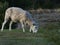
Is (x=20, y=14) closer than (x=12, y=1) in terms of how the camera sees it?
Yes

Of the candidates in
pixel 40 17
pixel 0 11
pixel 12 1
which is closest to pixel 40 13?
pixel 40 17

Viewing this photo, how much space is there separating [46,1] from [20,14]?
23.5m

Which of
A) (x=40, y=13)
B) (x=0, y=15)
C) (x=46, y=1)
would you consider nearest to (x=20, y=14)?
(x=0, y=15)

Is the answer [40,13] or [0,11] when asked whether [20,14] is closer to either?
[0,11]

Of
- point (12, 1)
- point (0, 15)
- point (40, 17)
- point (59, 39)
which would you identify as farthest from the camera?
point (40, 17)

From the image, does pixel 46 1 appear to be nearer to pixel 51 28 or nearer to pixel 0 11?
pixel 0 11

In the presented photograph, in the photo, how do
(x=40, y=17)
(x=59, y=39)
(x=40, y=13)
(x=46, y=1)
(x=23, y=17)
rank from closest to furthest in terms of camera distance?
(x=59, y=39) → (x=23, y=17) → (x=40, y=17) → (x=40, y=13) → (x=46, y=1)

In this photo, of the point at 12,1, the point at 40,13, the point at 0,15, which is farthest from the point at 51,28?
the point at 40,13

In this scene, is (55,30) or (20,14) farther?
(20,14)

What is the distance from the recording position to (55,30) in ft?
22.1

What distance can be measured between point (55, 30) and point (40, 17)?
24099mm

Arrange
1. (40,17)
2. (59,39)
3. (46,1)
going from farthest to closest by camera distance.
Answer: (46,1)
(40,17)
(59,39)

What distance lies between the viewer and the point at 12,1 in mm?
28922

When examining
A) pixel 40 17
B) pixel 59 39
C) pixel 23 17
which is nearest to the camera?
pixel 59 39
